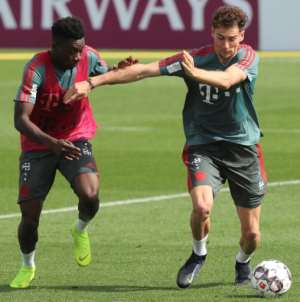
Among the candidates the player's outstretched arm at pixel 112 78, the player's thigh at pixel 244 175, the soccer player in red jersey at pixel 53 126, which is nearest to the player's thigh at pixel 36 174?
the soccer player in red jersey at pixel 53 126

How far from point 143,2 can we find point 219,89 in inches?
901

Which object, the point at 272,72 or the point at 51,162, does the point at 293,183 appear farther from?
the point at 272,72

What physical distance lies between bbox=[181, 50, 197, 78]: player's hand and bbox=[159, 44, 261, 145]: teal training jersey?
47cm

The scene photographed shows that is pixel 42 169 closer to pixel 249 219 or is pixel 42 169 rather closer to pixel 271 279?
pixel 249 219

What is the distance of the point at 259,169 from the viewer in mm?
10961

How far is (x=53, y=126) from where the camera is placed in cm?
1109

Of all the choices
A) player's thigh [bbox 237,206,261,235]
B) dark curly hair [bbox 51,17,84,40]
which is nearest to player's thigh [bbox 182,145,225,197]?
player's thigh [bbox 237,206,261,235]

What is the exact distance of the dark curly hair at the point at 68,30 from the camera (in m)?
10.7

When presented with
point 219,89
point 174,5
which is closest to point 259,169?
point 219,89

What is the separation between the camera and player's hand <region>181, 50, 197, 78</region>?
10016mm

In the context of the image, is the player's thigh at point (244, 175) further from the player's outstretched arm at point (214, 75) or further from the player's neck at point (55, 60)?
the player's neck at point (55, 60)

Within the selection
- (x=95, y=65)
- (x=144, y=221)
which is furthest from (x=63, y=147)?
(x=144, y=221)

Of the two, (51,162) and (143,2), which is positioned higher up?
(51,162)

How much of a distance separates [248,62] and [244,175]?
943 mm
